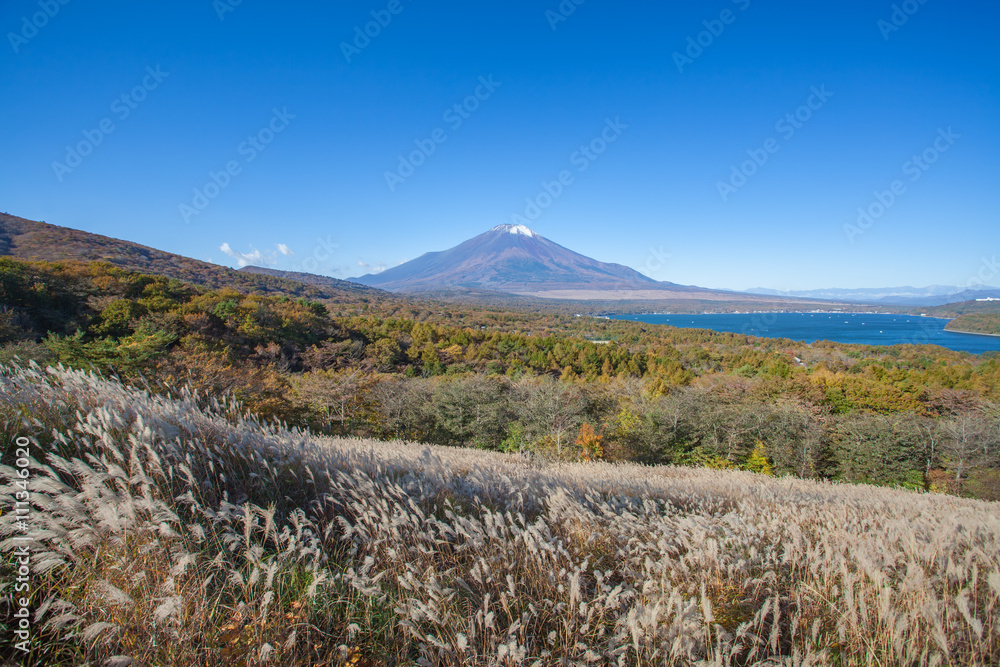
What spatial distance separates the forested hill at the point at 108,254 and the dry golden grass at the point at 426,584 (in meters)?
77.6

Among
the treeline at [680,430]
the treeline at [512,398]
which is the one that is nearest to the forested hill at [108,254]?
the treeline at [512,398]

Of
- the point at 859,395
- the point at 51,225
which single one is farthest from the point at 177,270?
the point at 859,395

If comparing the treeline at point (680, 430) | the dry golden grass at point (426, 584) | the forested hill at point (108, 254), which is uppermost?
the forested hill at point (108, 254)

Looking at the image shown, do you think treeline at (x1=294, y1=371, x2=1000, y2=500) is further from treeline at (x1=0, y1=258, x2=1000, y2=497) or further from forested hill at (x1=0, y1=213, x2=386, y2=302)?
forested hill at (x1=0, y1=213, x2=386, y2=302)

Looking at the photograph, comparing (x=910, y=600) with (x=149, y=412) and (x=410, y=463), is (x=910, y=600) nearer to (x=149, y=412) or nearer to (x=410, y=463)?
(x=410, y=463)

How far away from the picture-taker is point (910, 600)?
2000 millimetres

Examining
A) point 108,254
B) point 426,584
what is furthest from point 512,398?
point 108,254

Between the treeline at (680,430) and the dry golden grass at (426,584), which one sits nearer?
the dry golden grass at (426,584)

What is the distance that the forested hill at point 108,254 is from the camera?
212 ft

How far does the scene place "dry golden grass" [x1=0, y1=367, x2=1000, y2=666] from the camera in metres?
1.68

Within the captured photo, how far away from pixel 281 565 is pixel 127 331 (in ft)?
135

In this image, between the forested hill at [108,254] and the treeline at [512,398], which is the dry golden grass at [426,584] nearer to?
the treeline at [512,398]

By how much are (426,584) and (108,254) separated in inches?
3810

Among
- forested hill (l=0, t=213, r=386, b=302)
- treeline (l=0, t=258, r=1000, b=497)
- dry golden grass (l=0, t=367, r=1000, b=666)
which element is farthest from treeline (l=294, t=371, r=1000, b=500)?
forested hill (l=0, t=213, r=386, b=302)
